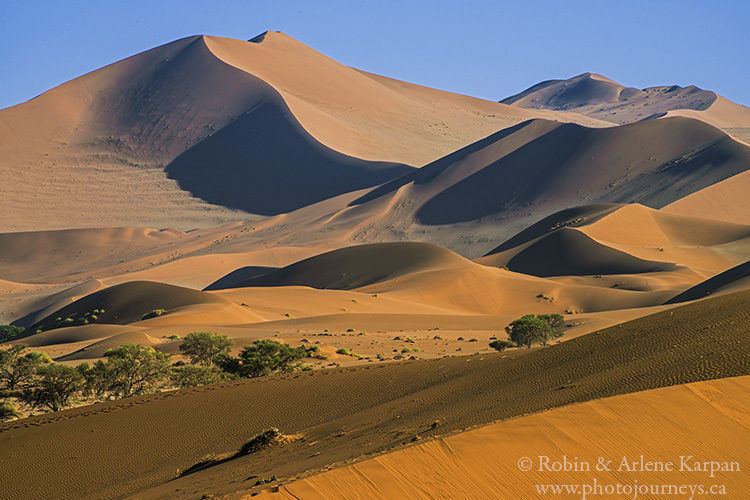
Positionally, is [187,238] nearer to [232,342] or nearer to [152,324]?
[152,324]

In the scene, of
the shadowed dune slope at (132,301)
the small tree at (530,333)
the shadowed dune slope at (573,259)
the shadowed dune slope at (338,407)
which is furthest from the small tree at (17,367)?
the shadowed dune slope at (573,259)

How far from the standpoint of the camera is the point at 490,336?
41.2 metres

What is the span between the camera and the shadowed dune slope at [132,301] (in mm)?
54094

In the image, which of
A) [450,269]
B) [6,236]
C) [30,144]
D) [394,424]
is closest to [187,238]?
[6,236]

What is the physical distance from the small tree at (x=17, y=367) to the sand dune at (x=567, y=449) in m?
20.0

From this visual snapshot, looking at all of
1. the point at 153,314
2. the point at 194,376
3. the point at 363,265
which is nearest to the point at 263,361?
the point at 194,376

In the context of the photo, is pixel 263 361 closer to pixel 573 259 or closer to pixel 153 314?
pixel 153 314

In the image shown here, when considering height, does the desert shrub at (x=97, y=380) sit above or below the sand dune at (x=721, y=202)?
below

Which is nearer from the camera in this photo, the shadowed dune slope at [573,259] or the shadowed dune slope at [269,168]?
the shadowed dune slope at [573,259]

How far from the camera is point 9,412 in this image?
24375mm

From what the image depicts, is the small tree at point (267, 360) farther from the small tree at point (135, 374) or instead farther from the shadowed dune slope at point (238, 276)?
the shadowed dune slope at point (238, 276)

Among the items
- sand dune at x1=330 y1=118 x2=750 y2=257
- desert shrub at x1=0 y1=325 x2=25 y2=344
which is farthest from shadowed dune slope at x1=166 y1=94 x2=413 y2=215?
desert shrub at x1=0 y1=325 x2=25 y2=344

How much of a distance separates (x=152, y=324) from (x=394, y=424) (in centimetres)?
3457

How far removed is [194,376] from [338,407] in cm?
929
